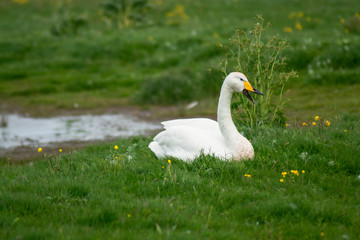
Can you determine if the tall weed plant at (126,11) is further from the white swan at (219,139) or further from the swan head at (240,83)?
the swan head at (240,83)

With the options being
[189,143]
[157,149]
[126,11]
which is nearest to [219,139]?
[189,143]

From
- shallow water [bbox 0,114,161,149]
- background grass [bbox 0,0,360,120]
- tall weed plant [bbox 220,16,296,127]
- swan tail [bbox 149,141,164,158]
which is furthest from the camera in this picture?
background grass [bbox 0,0,360,120]

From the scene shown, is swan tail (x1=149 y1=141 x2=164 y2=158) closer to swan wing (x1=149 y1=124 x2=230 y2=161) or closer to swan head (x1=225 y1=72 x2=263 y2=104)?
swan wing (x1=149 y1=124 x2=230 y2=161)

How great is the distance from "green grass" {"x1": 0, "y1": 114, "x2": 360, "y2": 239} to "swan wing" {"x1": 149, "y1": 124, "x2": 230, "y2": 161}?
145mm

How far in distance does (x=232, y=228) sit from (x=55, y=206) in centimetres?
172

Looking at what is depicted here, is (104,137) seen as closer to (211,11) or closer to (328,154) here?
(328,154)

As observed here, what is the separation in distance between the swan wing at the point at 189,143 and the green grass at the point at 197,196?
145 mm

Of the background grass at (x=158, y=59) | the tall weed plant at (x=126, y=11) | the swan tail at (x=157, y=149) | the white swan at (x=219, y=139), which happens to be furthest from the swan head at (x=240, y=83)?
the tall weed plant at (x=126, y=11)

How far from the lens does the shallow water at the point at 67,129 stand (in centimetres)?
960

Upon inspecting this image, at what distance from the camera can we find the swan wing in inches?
218

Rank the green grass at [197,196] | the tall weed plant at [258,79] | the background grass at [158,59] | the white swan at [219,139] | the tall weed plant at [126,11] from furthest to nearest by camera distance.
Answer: the tall weed plant at [126,11] → the background grass at [158,59] → the tall weed plant at [258,79] → the white swan at [219,139] → the green grass at [197,196]

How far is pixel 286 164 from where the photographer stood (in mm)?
5387

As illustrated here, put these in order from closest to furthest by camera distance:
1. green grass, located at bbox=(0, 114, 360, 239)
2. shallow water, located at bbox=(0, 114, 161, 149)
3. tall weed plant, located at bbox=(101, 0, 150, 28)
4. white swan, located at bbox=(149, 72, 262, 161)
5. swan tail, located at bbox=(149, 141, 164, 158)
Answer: green grass, located at bbox=(0, 114, 360, 239) → white swan, located at bbox=(149, 72, 262, 161) → swan tail, located at bbox=(149, 141, 164, 158) → shallow water, located at bbox=(0, 114, 161, 149) → tall weed plant, located at bbox=(101, 0, 150, 28)

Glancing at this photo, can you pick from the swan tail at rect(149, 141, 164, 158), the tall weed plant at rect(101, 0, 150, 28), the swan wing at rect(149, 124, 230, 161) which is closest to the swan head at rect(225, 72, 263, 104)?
the swan wing at rect(149, 124, 230, 161)
